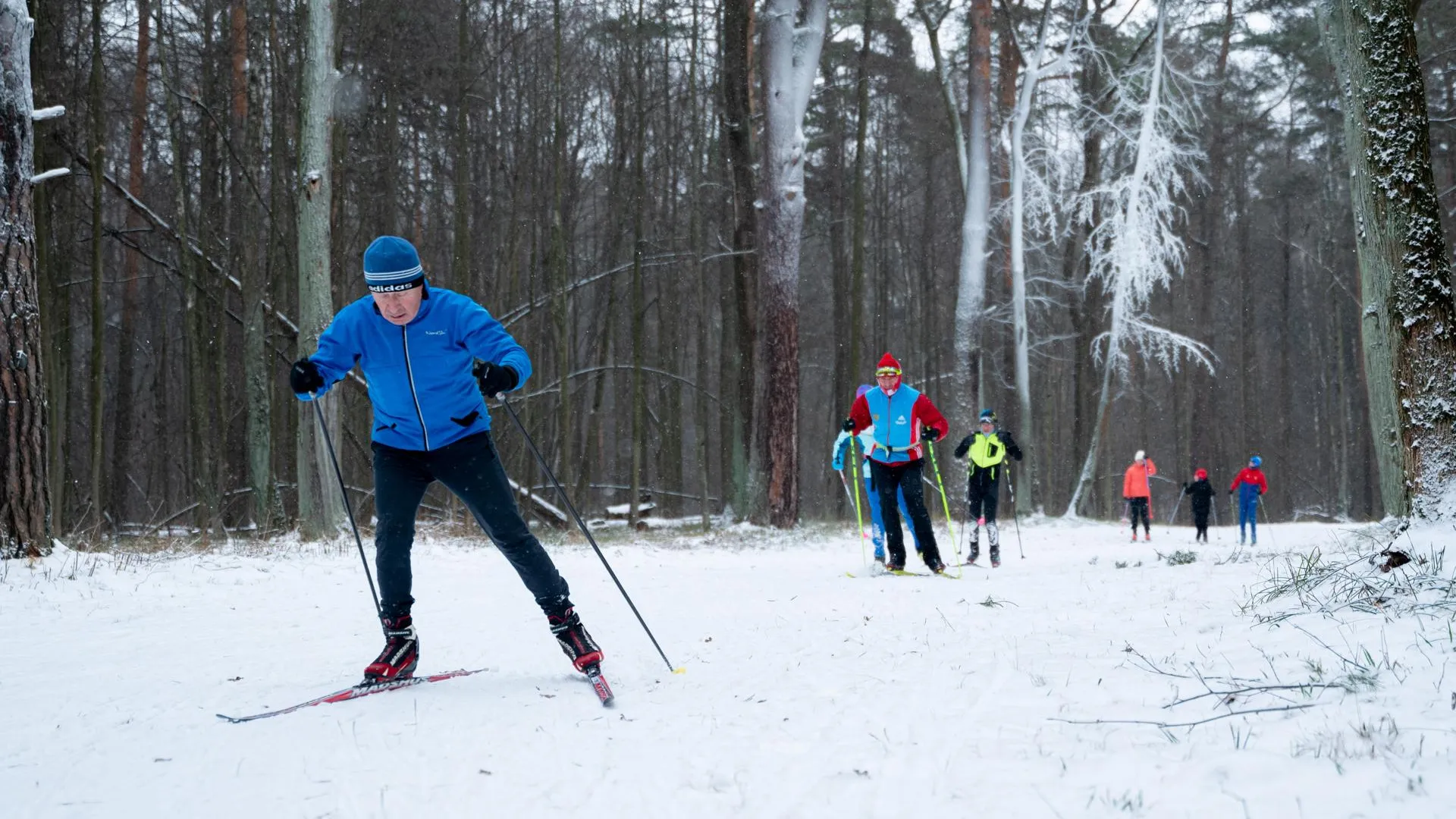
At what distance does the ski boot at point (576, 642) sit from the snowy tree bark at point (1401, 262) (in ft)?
15.2

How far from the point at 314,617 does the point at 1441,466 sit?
23.0ft

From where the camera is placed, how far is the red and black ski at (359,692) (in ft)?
12.7

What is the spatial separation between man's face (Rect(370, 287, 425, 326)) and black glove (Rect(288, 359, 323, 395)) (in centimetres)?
38

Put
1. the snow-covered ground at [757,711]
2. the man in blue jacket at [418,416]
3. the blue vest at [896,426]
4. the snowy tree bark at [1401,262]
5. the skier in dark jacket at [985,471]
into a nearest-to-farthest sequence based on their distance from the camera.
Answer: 1. the snow-covered ground at [757,711]
2. the man in blue jacket at [418,416]
3. the snowy tree bark at [1401,262]
4. the blue vest at [896,426]
5. the skier in dark jacket at [985,471]

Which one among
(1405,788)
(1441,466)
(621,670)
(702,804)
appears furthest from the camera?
Answer: (1441,466)

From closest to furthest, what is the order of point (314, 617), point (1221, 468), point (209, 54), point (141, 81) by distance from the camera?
point (314, 617) < point (209, 54) < point (141, 81) < point (1221, 468)

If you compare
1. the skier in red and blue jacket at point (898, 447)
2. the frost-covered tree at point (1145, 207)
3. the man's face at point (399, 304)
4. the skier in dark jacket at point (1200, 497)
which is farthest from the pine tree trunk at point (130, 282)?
the skier in dark jacket at point (1200, 497)

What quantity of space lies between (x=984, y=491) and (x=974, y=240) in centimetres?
950

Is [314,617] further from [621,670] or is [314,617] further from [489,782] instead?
[489,782]

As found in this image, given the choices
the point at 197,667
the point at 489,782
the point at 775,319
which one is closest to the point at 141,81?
the point at 775,319

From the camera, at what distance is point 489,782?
3.07 metres

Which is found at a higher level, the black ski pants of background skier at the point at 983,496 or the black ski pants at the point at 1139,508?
the black ski pants of background skier at the point at 983,496

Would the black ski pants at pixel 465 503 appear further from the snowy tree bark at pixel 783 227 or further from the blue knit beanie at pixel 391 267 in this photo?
the snowy tree bark at pixel 783 227

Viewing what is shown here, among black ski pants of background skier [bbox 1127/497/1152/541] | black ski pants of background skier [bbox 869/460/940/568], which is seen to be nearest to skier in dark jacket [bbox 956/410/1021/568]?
black ski pants of background skier [bbox 869/460/940/568]
